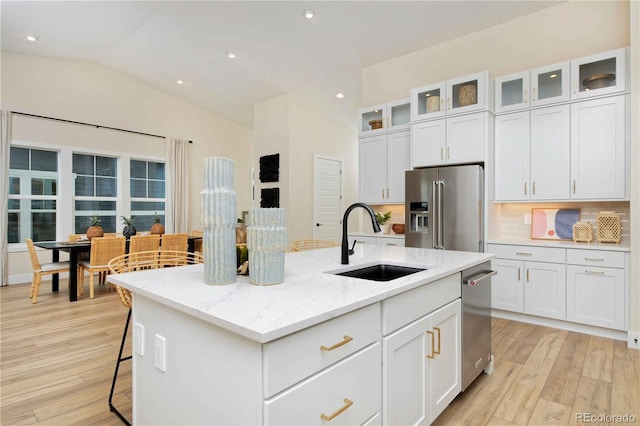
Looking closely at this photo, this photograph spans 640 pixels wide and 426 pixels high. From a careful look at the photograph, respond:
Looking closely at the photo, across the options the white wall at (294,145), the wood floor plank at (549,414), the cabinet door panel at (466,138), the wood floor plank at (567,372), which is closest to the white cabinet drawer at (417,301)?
the wood floor plank at (549,414)

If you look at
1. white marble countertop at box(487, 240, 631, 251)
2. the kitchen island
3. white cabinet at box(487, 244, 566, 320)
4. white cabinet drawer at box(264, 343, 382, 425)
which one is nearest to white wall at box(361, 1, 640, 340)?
white marble countertop at box(487, 240, 631, 251)

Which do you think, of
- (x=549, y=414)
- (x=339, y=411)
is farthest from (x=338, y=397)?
(x=549, y=414)

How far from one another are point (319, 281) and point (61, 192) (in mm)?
6238

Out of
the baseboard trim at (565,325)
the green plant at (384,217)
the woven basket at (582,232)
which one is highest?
the green plant at (384,217)

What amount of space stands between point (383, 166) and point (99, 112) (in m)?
5.26

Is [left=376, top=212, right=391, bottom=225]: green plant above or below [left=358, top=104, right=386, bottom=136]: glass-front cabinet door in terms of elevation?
below

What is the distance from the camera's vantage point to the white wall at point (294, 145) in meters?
6.32

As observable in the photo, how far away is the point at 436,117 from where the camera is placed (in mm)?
4043

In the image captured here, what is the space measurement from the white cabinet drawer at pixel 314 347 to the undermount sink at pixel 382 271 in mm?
629

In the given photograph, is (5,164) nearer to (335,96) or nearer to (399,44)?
(335,96)

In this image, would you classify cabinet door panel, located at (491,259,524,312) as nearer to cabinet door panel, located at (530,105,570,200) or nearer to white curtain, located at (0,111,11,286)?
cabinet door panel, located at (530,105,570,200)

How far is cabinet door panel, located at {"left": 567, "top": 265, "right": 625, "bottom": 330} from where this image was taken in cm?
296

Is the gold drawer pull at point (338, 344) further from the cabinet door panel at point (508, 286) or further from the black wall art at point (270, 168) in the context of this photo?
the black wall art at point (270, 168)

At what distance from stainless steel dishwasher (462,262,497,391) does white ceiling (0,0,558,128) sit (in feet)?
10.2
